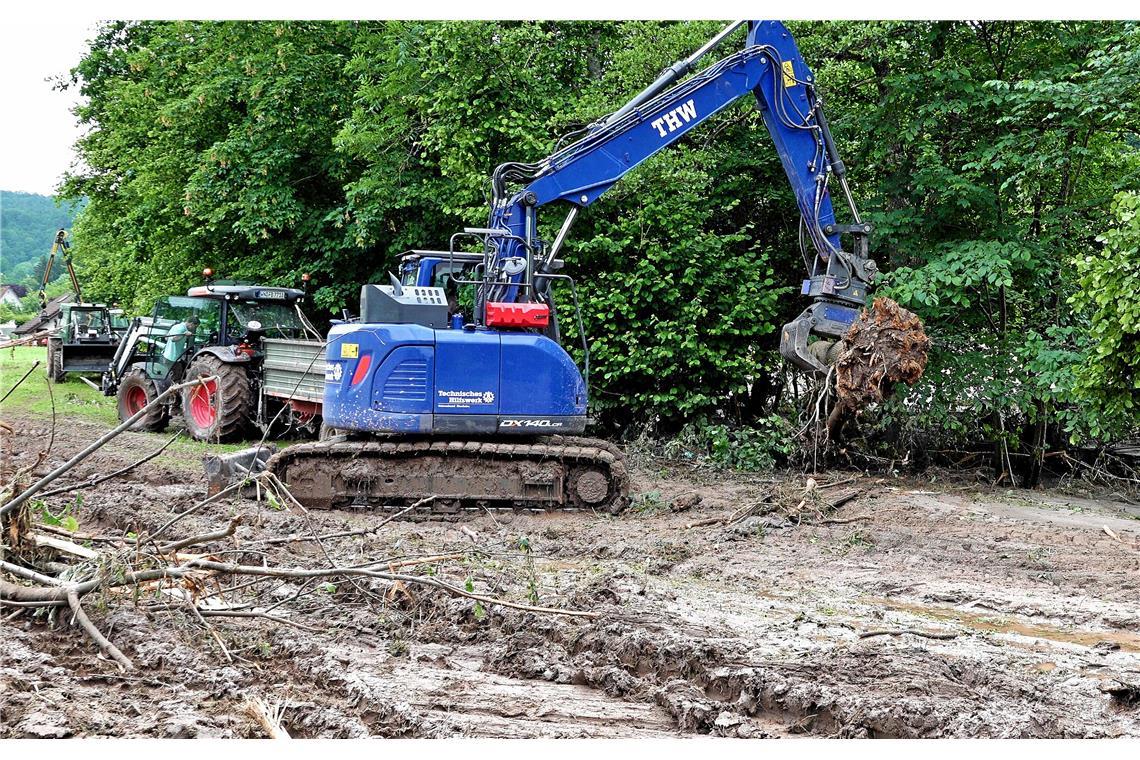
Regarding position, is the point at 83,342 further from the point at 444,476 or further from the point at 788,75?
the point at 788,75

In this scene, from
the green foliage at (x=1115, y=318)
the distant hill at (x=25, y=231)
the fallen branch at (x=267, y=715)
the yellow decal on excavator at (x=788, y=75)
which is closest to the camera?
the fallen branch at (x=267, y=715)

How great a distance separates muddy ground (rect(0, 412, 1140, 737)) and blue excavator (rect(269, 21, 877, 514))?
88 centimetres

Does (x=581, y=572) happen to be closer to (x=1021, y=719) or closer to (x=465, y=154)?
(x=1021, y=719)

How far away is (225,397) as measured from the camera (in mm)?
13875

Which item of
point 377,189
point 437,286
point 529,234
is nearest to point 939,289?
point 529,234

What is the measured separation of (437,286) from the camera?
1056 centimetres

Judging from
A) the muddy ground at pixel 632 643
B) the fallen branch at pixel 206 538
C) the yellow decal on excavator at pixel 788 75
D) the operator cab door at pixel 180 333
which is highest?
the yellow decal on excavator at pixel 788 75

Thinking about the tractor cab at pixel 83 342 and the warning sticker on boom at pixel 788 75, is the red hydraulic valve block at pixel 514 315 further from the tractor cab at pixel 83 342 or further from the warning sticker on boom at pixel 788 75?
the tractor cab at pixel 83 342

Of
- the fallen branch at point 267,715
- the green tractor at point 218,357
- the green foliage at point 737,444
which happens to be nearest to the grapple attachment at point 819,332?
the green foliage at point 737,444

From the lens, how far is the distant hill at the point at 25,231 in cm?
629

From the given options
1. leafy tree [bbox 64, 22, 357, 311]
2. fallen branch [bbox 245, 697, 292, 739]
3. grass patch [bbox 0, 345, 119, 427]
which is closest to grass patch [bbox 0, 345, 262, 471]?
grass patch [bbox 0, 345, 119, 427]

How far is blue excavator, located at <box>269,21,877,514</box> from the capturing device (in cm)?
973

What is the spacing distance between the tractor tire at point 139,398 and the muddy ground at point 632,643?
6.90 meters

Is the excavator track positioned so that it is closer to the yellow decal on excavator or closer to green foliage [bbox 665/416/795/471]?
green foliage [bbox 665/416/795/471]
